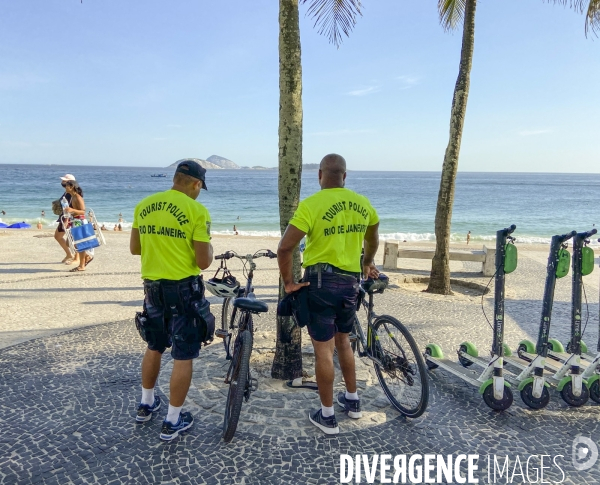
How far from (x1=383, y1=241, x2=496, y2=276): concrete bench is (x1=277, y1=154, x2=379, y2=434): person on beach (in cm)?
723

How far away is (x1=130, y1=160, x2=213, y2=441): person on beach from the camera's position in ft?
9.72

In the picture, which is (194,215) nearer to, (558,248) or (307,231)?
(307,231)

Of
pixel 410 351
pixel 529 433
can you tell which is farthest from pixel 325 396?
pixel 529 433

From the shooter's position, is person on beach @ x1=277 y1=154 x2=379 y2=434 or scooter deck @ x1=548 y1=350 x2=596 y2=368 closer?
person on beach @ x1=277 y1=154 x2=379 y2=434

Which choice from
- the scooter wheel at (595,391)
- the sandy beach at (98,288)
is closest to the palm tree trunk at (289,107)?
the sandy beach at (98,288)

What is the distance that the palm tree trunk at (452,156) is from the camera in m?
7.55

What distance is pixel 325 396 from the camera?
319cm

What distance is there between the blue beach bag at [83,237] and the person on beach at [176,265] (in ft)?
20.8

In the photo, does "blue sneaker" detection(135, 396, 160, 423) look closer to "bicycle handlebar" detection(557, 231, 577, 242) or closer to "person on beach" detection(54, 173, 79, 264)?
"bicycle handlebar" detection(557, 231, 577, 242)

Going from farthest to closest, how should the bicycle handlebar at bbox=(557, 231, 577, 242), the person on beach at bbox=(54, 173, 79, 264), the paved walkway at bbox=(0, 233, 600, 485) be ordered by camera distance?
the person on beach at bbox=(54, 173, 79, 264), the bicycle handlebar at bbox=(557, 231, 577, 242), the paved walkway at bbox=(0, 233, 600, 485)

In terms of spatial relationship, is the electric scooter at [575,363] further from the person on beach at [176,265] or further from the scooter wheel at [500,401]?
the person on beach at [176,265]

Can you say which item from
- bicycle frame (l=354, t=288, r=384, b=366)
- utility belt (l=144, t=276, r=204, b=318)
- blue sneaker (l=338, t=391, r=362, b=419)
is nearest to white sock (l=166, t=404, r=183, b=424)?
utility belt (l=144, t=276, r=204, b=318)

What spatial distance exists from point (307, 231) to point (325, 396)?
1.25 meters

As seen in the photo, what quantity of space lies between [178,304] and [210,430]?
3.26ft
